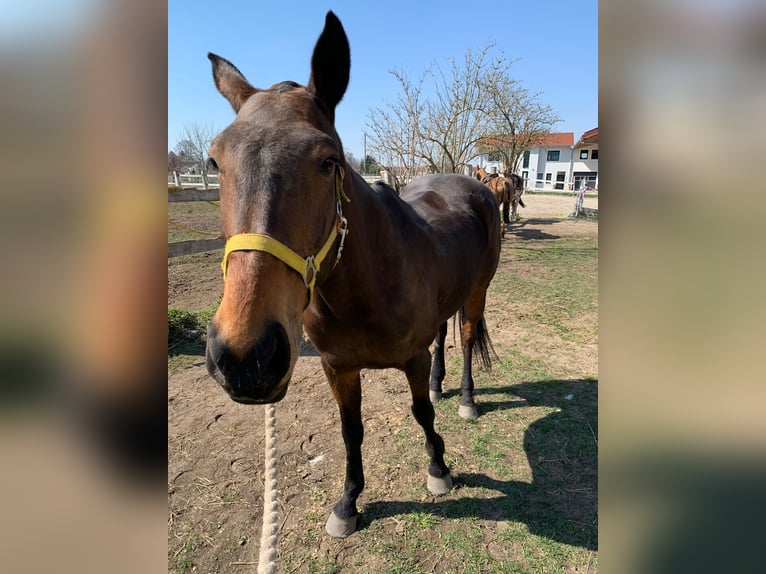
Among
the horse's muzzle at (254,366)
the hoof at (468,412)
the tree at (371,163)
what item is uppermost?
the tree at (371,163)

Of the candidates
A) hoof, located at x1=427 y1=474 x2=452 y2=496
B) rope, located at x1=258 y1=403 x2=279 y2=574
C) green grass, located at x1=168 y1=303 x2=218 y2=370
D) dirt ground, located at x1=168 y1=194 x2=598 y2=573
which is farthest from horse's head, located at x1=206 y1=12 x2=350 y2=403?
green grass, located at x1=168 y1=303 x2=218 y2=370

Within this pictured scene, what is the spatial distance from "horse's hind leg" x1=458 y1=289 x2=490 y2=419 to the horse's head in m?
2.65

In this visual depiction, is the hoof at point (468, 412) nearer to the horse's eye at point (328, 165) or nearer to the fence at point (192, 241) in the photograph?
the horse's eye at point (328, 165)

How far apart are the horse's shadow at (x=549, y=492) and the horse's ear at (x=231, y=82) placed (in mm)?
2613

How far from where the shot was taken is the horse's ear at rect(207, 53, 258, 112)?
5.82ft

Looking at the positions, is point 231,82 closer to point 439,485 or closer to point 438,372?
point 439,485
